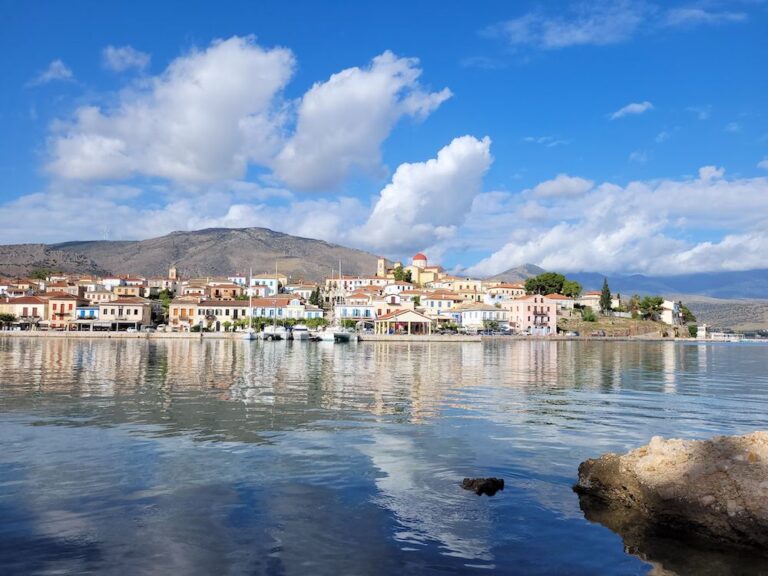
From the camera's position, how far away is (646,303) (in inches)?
5620

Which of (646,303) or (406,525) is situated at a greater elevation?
(646,303)

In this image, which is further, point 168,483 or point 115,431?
point 115,431

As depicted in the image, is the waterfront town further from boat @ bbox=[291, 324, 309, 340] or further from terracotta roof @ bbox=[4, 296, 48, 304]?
boat @ bbox=[291, 324, 309, 340]

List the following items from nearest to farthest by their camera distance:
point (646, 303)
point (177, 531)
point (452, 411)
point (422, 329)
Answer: point (177, 531) → point (452, 411) → point (422, 329) → point (646, 303)

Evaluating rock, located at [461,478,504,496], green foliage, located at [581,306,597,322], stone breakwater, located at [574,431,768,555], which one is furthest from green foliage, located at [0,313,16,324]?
stone breakwater, located at [574,431,768,555]

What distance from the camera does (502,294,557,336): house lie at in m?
121

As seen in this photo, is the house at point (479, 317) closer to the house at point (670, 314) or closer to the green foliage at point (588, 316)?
the green foliage at point (588, 316)

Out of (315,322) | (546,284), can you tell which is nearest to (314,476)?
(315,322)

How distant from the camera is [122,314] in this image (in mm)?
104625

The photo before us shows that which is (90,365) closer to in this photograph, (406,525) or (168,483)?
(168,483)

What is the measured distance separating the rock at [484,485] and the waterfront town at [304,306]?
88.8 m

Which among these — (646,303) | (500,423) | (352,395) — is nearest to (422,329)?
(646,303)

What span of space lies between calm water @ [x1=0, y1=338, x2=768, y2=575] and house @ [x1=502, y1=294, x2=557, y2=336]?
95854 mm

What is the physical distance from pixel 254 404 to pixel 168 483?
10.4 metres
